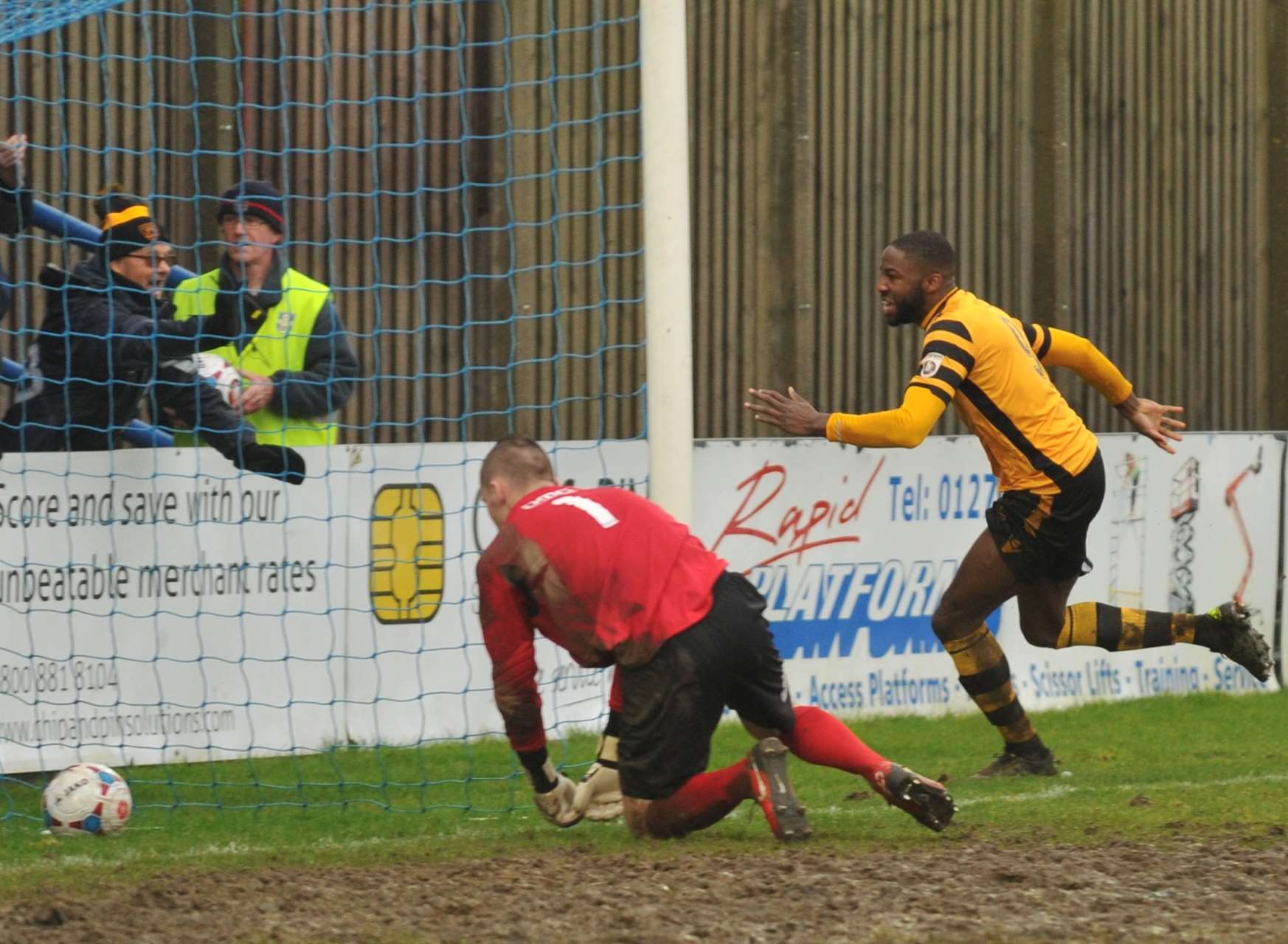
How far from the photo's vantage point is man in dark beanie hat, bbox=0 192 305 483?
7520 millimetres

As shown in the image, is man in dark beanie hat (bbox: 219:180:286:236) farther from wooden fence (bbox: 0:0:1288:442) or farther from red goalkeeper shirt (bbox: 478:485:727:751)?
red goalkeeper shirt (bbox: 478:485:727:751)

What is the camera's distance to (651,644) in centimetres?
568

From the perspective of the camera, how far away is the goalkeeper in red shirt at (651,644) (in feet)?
18.6

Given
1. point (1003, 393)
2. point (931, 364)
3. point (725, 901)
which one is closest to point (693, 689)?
point (725, 901)

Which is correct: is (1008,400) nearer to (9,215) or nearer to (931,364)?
(931,364)

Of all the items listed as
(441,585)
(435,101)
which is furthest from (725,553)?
(435,101)

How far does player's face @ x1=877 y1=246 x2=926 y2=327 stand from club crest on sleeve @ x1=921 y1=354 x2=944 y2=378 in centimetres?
29

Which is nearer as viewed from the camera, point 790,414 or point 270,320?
point 790,414

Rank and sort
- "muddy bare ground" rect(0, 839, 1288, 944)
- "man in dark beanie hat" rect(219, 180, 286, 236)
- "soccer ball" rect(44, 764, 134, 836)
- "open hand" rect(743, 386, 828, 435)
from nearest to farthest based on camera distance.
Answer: "muddy bare ground" rect(0, 839, 1288, 944) < "soccer ball" rect(44, 764, 134, 836) < "open hand" rect(743, 386, 828, 435) < "man in dark beanie hat" rect(219, 180, 286, 236)

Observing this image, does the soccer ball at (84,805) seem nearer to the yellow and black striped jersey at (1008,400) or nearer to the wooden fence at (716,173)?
the wooden fence at (716,173)

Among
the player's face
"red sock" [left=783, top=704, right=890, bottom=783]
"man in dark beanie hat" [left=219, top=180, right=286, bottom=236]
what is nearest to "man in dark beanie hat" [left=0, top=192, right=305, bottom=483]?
"man in dark beanie hat" [left=219, top=180, right=286, bottom=236]

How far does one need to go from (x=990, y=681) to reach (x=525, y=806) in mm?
1854

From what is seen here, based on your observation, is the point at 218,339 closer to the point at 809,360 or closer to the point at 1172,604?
the point at 809,360

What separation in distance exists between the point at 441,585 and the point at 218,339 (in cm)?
160
